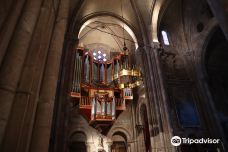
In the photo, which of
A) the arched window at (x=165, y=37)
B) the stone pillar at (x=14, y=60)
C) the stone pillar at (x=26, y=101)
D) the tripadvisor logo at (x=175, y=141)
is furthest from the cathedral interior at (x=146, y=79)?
the stone pillar at (x=14, y=60)

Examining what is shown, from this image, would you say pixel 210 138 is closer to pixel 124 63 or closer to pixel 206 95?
pixel 206 95

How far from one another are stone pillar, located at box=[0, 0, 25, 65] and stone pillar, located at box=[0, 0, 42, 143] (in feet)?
0.38

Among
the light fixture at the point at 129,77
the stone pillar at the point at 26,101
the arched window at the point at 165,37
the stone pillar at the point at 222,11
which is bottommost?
the stone pillar at the point at 26,101

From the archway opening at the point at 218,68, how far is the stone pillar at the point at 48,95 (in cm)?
1001

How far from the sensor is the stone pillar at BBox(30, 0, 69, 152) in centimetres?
298

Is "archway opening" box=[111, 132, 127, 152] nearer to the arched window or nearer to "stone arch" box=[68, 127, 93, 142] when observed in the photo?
"stone arch" box=[68, 127, 93, 142]

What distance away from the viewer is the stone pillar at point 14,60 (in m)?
2.27

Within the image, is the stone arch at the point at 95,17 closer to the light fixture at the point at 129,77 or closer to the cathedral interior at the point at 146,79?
the cathedral interior at the point at 146,79

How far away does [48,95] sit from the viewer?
352 centimetres

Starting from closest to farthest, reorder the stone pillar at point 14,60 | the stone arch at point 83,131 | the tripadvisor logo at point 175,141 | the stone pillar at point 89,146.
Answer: the stone pillar at point 14,60 → the tripadvisor logo at point 175,141 → the stone pillar at point 89,146 → the stone arch at point 83,131

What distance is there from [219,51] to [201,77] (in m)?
3.02

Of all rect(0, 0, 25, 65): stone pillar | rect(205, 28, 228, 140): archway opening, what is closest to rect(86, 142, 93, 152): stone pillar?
rect(205, 28, 228, 140): archway opening

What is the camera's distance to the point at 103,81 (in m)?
13.6

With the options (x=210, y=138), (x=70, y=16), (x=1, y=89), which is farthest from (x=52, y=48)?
(x=210, y=138)
